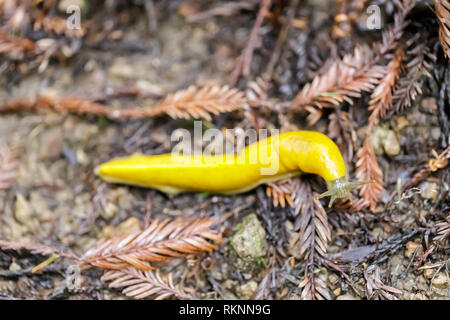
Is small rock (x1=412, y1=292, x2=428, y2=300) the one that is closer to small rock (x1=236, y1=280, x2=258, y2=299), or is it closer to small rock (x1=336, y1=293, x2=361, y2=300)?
small rock (x1=336, y1=293, x2=361, y2=300)

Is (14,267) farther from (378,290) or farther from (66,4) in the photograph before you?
(378,290)

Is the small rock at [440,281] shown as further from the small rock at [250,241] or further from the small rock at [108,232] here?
the small rock at [108,232]

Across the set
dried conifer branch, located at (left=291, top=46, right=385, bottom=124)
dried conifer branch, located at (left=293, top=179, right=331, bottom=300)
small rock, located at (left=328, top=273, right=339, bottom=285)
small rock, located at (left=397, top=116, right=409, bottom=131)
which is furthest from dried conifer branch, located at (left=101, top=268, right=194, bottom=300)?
small rock, located at (left=397, top=116, right=409, bottom=131)

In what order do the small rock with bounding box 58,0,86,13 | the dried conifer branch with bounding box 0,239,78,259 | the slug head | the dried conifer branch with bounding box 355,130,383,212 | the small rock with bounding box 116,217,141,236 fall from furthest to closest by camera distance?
the small rock with bounding box 58,0,86,13
the small rock with bounding box 116,217,141,236
the dried conifer branch with bounding box 0,239,78,259
the dried conifer branch with bounding box 355,130,383,212
the slug head

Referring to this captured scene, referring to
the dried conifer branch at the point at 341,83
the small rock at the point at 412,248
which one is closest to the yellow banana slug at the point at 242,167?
the dried conifer branch at the point at 341,83

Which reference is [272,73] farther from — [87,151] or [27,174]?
[27,174]

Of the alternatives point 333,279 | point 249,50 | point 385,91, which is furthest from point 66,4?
point 333,279

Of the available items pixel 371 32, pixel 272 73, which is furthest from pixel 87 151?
pixel 371 32
